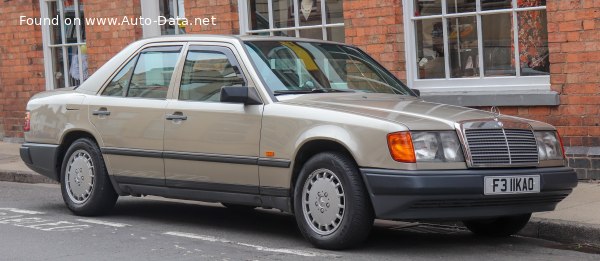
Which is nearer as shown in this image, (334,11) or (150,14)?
(334,11)

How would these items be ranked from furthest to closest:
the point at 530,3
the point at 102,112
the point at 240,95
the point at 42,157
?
the point at 530,3 → the point at 42,157 → the point at 102,112 → the point at 240,95

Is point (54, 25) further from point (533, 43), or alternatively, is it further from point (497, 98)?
point (533, 43)

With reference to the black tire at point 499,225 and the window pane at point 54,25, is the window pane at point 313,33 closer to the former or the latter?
the black tire at point 499,225

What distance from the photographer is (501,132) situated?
7.45 m

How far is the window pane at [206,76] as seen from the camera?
27.9 ft

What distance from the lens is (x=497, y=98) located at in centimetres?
1123

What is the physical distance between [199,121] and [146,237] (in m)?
0.98

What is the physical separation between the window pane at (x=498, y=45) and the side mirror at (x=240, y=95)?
4.10m

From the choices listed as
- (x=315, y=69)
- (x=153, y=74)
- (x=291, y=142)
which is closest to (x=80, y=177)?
(x=153, y=74)

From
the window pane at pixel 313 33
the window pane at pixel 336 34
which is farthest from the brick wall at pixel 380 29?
the window pane at pixel 313 33

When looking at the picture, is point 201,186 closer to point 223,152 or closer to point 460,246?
point 223,152

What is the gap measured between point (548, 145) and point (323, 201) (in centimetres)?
167

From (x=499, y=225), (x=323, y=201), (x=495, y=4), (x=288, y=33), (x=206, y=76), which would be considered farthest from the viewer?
(x=288, y=33)

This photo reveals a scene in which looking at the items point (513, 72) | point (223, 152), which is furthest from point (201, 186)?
point (513, 72)
